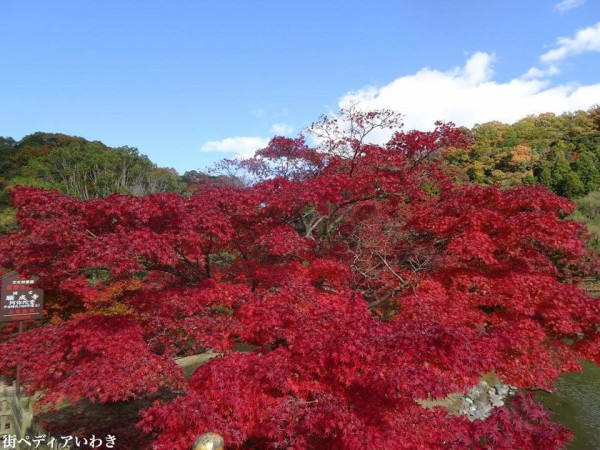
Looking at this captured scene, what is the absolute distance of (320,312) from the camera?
550 cm

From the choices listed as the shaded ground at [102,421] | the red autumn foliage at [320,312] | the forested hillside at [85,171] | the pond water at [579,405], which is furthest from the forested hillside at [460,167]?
the red autumn foliage at [320,312]

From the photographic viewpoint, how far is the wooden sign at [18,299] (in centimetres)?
914

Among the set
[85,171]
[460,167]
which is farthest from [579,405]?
[85,171]

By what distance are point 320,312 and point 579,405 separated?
1237 cm

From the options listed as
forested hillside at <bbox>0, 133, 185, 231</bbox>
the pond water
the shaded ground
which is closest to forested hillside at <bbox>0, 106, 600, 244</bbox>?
forested hillside at <bbox>0, 133, 185, 231</bbox>

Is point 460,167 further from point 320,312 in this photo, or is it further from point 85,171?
point 320,312

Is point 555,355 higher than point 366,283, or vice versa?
point 366,283

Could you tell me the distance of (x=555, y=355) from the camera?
6703 mm

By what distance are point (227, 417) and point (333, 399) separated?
3.99 feet

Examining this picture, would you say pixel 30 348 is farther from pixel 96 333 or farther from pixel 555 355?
pixel 555 355

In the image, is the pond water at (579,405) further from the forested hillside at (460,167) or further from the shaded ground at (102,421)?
the forested hillside at (460,167)

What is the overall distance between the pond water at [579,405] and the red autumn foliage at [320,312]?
618cm

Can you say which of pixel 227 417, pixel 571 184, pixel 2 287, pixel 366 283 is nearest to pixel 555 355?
pixel 366 283

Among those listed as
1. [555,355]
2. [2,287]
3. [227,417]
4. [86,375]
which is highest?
[2,287]
